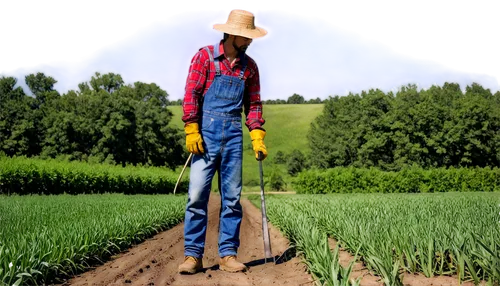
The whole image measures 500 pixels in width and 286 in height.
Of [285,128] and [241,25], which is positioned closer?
[241,25]

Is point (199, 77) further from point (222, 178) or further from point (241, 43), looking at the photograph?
point (222, 178)

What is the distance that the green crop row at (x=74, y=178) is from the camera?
17.7 m

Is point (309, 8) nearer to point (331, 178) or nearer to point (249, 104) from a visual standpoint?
point (249, 104)

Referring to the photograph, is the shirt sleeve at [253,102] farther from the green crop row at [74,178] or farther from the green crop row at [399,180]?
the green crop row at [399,180]

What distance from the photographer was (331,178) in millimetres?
31531

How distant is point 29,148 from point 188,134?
19.5 meters

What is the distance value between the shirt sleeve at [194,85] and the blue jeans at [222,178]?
0.11 meters

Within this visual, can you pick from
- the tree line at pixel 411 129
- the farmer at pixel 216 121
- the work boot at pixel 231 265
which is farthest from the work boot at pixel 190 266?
the tree line at pixel 411 129

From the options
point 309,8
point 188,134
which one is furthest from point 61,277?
point 309,8

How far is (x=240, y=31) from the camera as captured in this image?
338 cm

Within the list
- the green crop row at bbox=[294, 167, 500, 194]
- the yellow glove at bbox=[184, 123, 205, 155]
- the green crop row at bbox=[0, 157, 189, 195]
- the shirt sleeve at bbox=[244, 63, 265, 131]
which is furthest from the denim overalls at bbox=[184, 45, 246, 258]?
the green crop row at bbox=[294, 167, 500, 194]

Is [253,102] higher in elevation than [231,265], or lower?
higher

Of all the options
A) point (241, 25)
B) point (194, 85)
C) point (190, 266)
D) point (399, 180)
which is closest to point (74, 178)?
point (399, 180)

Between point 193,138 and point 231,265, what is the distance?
1.10m
